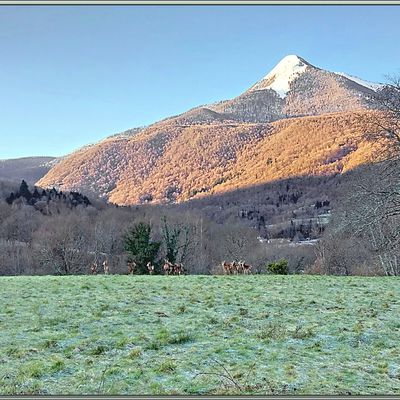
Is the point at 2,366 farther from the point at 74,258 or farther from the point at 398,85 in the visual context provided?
the point at 74,258

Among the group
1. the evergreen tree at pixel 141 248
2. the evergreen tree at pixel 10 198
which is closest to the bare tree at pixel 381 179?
the evergreen tree at pixel 141 248

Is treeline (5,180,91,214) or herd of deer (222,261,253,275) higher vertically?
treeline (5,180,91,214)

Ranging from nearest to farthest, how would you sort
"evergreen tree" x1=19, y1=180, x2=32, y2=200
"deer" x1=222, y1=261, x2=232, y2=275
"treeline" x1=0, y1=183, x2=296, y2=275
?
"deer" x1=222, y1=261, x2=232, y2=275, "treeline" x1=0, y1=183, x2=296, y2=275, "evergreen tree" x1=19, y1=180, x2=32, y2=200

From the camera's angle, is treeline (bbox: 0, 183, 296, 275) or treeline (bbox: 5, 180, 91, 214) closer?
treeline (bbox: 0, 183, 296, 275)

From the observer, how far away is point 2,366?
22.2 feet

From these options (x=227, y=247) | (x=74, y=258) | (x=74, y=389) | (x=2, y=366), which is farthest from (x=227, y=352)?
(x=227, y=247)

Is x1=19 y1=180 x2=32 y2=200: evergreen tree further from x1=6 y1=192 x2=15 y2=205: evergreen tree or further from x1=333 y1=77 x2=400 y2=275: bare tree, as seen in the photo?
x1=333 y1=77 x2=400 y2=275: bare tree

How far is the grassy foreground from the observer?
617 centimetres

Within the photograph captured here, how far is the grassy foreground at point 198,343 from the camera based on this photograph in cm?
617

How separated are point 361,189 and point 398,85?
5085 millimetres

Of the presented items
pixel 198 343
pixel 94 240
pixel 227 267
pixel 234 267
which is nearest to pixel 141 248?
pixel 234 267

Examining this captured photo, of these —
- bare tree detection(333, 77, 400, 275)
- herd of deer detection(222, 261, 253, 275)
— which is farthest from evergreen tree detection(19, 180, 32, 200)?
bare tree detection(333, 77, 400, 275)

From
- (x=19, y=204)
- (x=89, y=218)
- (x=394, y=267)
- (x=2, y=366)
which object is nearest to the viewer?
(x=2, y=366)

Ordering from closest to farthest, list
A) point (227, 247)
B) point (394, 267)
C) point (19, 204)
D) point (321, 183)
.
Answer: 1. point (394, 267)
2. point (227, 247)
3. point (19, 204)
4. point (321, 183)
